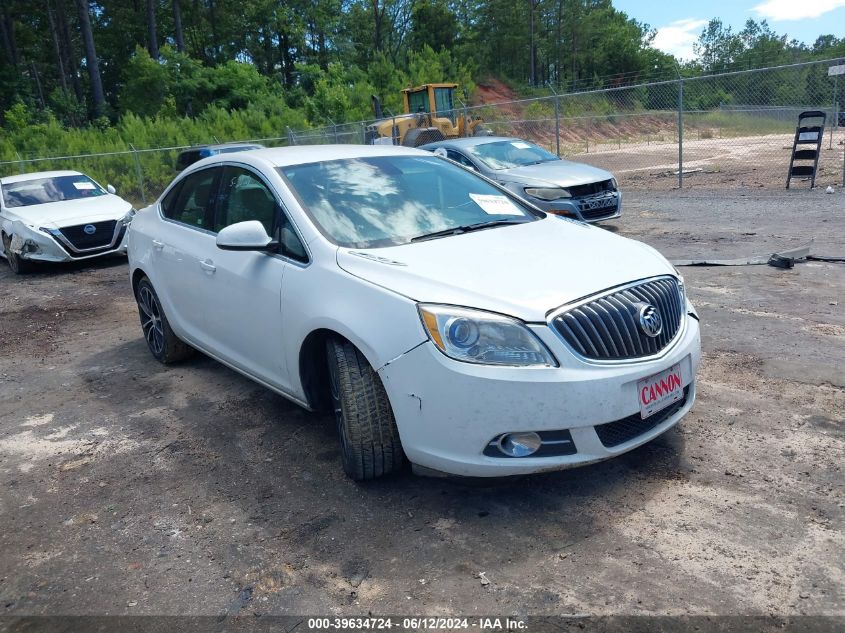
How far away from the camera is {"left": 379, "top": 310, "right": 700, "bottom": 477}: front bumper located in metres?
2.86

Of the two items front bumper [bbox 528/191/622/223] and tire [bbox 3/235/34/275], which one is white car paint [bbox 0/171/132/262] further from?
front bumper [bbox 528/191/622/223]

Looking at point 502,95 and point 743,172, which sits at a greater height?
point 502,95

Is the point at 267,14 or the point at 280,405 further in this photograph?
the point at 267,14

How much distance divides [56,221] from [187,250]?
700 cm

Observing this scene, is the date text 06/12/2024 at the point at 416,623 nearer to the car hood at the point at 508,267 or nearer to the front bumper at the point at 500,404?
the front bumper at the point at 500,404

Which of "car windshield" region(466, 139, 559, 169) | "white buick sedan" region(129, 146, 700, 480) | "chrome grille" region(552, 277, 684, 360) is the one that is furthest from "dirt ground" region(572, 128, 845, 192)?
"chrome grille" region(552, 277, 684, 360)

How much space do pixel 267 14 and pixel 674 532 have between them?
5352 cm

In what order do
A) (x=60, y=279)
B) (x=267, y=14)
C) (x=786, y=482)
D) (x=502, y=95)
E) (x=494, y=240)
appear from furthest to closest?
(x=502, y=95) < (x=267, y=14) < (x=60, y=279) < (x=494, y=240) < (x=786, y=482)

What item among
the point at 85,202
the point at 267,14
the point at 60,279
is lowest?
the point at 60,279

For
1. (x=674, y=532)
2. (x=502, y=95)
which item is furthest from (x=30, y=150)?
(x=502, y=95)

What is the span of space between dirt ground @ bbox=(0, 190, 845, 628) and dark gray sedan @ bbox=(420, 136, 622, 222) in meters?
5.04

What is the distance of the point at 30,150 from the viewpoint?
27672 mm

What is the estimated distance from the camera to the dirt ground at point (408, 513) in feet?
8.61

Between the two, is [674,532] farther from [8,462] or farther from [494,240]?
[8,462]
